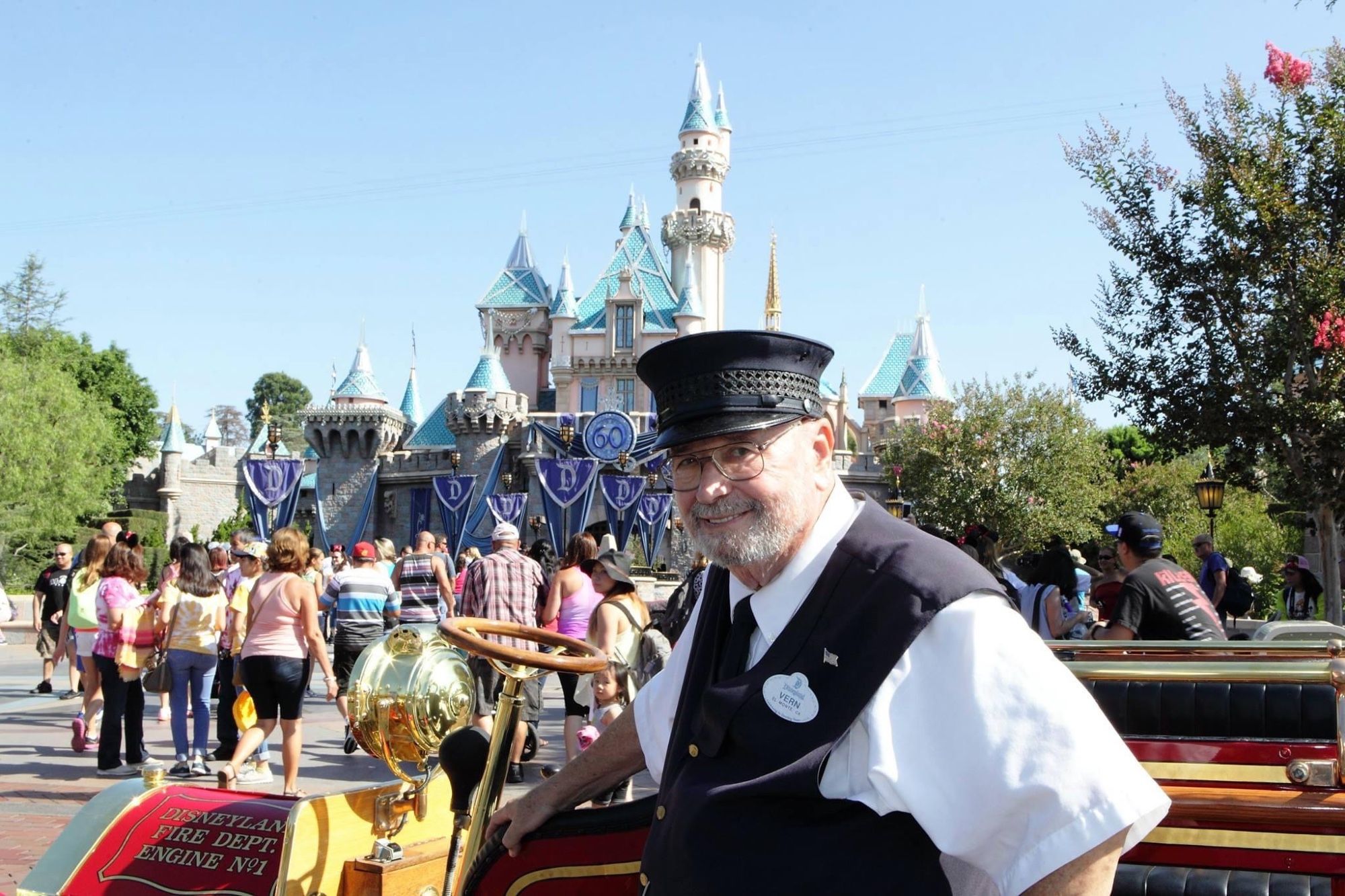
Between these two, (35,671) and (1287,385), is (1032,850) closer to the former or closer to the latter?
(1287,385)

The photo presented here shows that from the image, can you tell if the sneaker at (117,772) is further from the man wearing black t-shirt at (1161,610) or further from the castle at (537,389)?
the castle at (537,389)

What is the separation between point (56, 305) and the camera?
4931 centimetres

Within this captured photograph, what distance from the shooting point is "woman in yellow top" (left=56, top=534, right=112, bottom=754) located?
8484mm

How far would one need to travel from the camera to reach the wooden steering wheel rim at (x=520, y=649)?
7.77 feet

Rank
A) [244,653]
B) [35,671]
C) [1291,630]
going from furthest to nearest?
[35,671]
[244,653]
[1291,630]

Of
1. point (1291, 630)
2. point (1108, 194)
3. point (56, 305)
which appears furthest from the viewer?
point (56, 305)

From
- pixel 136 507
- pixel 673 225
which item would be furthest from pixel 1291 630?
pixel 136 507

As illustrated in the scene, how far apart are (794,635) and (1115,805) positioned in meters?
0.50

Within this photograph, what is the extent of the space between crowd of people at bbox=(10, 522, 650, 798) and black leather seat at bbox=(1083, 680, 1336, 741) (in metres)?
2.44

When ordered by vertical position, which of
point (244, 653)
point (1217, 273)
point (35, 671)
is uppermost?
point (1217, 273)

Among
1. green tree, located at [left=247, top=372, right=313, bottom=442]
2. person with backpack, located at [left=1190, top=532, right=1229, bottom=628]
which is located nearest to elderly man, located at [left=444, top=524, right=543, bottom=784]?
person with backpack, located at [left=1190, top=532, right=1229, bottom=628]

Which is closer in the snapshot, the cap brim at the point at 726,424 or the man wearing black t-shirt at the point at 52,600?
the cap brim at the point at 726,424

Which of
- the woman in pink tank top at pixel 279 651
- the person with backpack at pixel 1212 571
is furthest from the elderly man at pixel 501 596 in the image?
the person with backpack at pixel 1212 571

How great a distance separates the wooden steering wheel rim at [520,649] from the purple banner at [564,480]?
1060 inches
